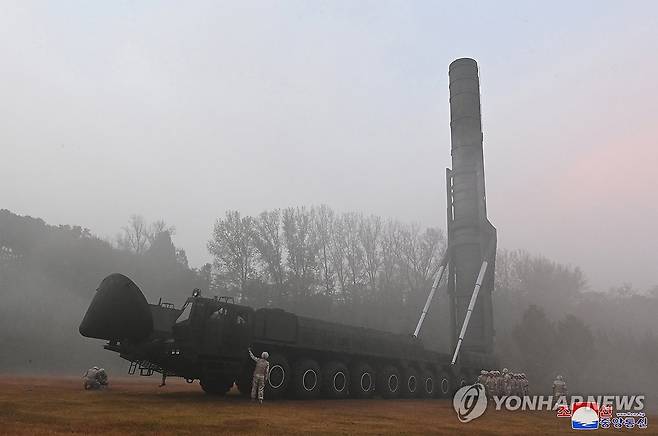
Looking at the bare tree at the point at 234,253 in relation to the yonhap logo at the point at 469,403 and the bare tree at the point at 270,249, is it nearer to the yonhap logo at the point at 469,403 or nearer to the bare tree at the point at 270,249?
the bare tree at the point at 270,249

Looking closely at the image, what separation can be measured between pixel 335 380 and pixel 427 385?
4583 mm

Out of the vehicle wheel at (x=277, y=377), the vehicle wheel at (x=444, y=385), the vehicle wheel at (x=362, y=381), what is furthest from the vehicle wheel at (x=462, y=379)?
the vehicle wheel at (x=277, y=377)

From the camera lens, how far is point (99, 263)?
38.2 m

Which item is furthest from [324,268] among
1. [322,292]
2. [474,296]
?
[474,296]

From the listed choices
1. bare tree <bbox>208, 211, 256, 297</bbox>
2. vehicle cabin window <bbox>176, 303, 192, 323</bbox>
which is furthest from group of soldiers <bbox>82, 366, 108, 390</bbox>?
bare tree <bbox>208, 211, 256, 297</bbox>

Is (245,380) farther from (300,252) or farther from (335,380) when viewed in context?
(300,252)

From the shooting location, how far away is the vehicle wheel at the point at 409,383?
15734mm

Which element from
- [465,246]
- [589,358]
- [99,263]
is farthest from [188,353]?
[99,263]

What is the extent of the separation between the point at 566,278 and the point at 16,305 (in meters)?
44.2

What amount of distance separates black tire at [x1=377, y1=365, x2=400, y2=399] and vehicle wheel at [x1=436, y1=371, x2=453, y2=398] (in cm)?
244

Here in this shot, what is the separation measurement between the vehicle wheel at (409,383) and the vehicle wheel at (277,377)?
4.90m

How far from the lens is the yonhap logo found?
1120 centimetres

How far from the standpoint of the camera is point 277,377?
12.0 metres

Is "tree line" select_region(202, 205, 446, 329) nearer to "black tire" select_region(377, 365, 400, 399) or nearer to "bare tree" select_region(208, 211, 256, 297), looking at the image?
"bare tree" select_region(208, 211, 256, 297)
